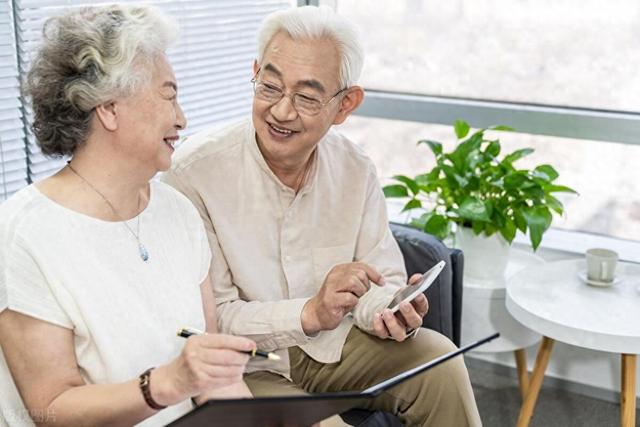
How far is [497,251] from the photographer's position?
269 centimetres

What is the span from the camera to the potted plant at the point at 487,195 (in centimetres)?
257

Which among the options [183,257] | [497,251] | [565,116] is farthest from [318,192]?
[565,116]

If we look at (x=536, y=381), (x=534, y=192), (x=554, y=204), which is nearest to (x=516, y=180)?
(x=534, y=192)

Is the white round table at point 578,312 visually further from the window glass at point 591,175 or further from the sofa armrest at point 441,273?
the window glass at point 591,175

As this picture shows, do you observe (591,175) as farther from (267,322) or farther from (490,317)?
(267,322)

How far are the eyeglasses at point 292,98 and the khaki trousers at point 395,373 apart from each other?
1.92 feet

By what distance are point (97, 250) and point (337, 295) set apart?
0.56 meters

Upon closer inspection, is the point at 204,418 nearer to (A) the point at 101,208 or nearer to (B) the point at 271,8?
(A) the point at 101,208

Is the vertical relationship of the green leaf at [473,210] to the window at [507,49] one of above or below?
below

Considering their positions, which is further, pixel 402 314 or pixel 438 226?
pixel 438 226

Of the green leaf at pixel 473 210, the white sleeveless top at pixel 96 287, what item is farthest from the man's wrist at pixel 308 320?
the green leaf at pixel 473 210

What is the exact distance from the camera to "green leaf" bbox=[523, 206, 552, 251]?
8.43 feet

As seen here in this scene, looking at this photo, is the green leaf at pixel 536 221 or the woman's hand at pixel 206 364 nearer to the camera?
the woman's hand at pixel 206 364

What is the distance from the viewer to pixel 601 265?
2494mm
